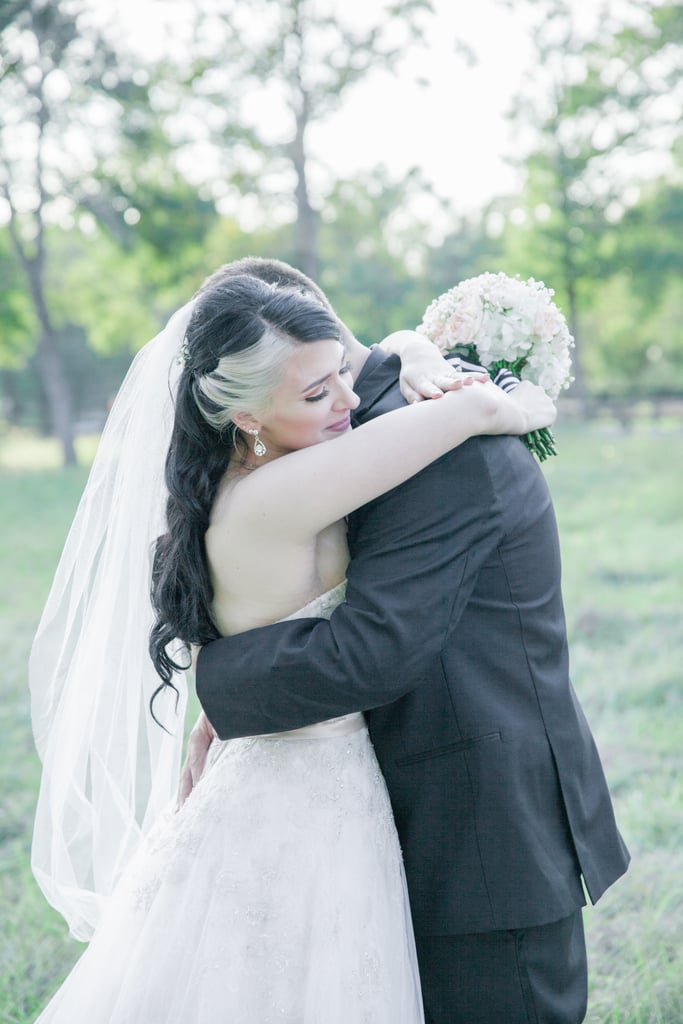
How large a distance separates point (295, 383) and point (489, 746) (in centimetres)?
93

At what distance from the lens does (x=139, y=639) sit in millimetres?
2955

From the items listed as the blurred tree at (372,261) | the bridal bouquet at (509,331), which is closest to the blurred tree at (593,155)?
the blurred tree at (372,261)

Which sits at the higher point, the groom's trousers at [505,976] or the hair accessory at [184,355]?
the hair accessory at [184,355]

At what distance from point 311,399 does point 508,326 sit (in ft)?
1.97

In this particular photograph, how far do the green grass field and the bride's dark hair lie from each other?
1.84m

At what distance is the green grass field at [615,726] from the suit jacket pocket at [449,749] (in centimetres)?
153

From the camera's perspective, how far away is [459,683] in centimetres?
220

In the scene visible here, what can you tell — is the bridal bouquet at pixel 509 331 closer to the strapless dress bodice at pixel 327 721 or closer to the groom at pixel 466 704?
the groom at pixel 466 704

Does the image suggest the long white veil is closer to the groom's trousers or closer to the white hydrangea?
the white hydrangea

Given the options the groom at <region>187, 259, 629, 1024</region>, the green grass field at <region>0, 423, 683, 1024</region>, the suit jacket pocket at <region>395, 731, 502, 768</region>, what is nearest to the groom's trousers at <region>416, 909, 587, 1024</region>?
the groom at <region>187, 259, 629, 1024</region>

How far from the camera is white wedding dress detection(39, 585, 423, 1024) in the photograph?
2.23 metres

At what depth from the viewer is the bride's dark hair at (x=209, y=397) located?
223 cm

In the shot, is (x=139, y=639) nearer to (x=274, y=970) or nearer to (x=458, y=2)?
(x=274, y=970)

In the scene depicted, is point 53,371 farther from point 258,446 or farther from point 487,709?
point 487,709
